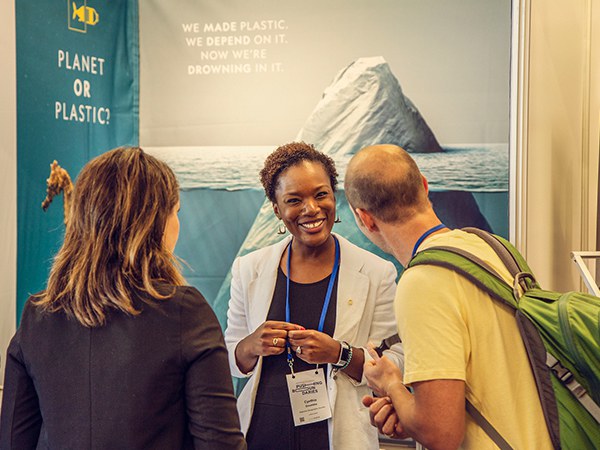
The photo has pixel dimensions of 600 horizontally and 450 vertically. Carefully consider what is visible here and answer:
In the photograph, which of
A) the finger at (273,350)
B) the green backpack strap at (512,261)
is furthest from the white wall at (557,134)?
the green backpack strap at (512,261)

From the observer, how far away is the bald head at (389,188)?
1624 millimetres

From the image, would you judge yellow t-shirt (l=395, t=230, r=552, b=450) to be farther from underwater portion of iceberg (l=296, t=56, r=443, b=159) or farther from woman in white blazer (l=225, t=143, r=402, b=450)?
underwater portion of iceberg (l=296, t=56, r=443, b=159)

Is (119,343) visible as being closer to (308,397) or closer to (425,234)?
(425,234)

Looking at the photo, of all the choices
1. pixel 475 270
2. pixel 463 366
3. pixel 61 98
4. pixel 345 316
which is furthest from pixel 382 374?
pixel 61 98

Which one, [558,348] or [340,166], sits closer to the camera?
[558,348]

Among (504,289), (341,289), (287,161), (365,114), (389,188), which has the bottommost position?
(341,289)

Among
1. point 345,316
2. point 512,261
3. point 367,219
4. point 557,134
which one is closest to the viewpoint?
point 512,261

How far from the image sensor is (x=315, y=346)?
2.08m

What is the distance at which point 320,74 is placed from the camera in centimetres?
313

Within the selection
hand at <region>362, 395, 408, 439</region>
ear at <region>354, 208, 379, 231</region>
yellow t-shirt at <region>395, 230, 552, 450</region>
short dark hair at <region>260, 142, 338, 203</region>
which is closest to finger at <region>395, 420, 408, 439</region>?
hand at <region>362, 395, 408, 439</region>

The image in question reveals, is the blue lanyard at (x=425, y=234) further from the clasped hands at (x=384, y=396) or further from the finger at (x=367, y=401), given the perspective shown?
the finger at (x=367, y=401)

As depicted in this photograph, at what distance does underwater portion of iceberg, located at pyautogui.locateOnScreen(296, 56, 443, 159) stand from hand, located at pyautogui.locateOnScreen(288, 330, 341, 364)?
1.19 meters

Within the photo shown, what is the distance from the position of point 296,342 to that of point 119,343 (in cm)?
84

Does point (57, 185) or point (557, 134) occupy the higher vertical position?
point (557, 134)
